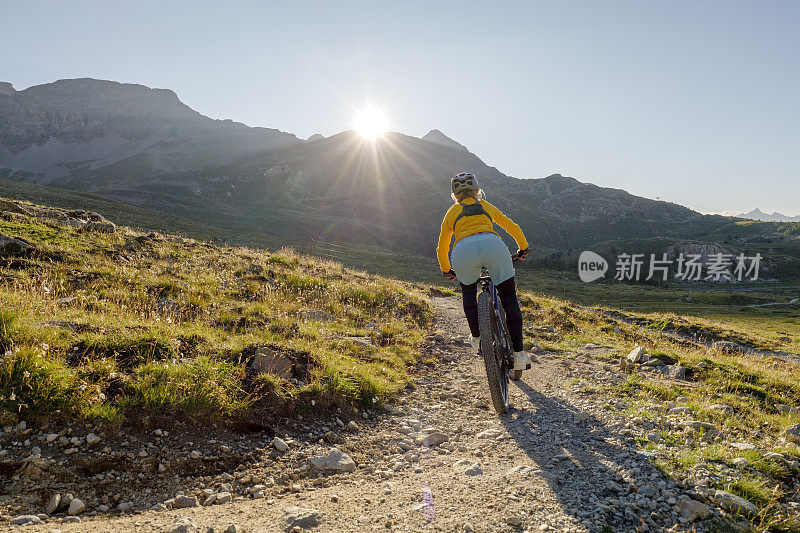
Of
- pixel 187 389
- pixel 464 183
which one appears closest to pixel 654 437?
pixel 464 183

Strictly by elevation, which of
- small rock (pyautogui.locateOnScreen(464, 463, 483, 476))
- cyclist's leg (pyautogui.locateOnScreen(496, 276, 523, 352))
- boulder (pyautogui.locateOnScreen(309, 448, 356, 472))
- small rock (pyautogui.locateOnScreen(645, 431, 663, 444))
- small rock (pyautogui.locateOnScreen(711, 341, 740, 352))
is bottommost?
small rock (pyautogui.locateOnScreen(711, 341, 740, 352))

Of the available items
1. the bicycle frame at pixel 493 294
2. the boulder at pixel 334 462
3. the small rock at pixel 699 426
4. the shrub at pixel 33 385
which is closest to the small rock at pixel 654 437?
the small rock at pixel 699 426

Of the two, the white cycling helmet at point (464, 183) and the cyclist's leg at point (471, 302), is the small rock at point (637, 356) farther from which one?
the white cycling helmet at point (464, 183)

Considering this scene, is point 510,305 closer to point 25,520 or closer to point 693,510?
point 693,510

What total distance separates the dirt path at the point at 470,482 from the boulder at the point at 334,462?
114 mm

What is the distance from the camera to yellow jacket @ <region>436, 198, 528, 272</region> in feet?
21.8

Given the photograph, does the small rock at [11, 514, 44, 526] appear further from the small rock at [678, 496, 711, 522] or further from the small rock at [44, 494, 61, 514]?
the small rock at [678, 496, 711, 522]

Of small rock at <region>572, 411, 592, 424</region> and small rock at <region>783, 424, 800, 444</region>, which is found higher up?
small rock at <region>783, 424, 800, 444</region>

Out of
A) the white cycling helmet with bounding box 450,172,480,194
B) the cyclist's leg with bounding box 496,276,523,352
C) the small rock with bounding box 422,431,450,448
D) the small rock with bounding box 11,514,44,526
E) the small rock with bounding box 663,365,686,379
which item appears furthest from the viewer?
the small rock with bounding box 663,365,686,379

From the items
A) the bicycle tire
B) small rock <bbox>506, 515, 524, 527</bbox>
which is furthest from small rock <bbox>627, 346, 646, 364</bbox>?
small rock <bbox>506, 515, 524, 527</bbox>

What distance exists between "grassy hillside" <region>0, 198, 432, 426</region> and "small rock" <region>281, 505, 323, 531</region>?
6.67 ft

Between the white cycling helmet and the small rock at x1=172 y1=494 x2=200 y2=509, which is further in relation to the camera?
the white cycling helmet

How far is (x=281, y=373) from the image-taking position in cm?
631

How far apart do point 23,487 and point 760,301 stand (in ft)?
478
